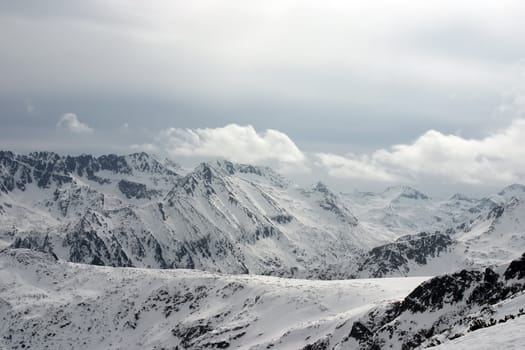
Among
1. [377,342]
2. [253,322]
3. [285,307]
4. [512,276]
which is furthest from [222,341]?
[512,276]

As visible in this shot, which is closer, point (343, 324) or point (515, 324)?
point (515, 324)

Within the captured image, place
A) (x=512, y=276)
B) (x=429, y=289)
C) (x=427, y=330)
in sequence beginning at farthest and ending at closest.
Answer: (x=429, y=289) < (x=427, y=330) < (x=512, y=276)

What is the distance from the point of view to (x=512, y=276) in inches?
3408

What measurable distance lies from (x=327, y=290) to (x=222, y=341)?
39479 mm

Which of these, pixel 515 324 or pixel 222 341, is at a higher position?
pixel 515 324

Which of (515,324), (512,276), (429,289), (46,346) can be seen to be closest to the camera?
(515,324)

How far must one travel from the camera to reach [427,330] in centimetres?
9338

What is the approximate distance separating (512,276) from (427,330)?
56.4 feet

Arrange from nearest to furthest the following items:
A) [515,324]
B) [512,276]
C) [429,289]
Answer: [515,324] → [512,276] → [429,289]

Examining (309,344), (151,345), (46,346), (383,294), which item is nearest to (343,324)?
(309,344)

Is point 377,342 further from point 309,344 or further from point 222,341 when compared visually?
point 222,341

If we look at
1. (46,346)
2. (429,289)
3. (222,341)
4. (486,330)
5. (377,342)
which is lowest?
(46,346)

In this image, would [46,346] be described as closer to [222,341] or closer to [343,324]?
[222,341]

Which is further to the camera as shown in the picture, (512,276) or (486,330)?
(512,276)
